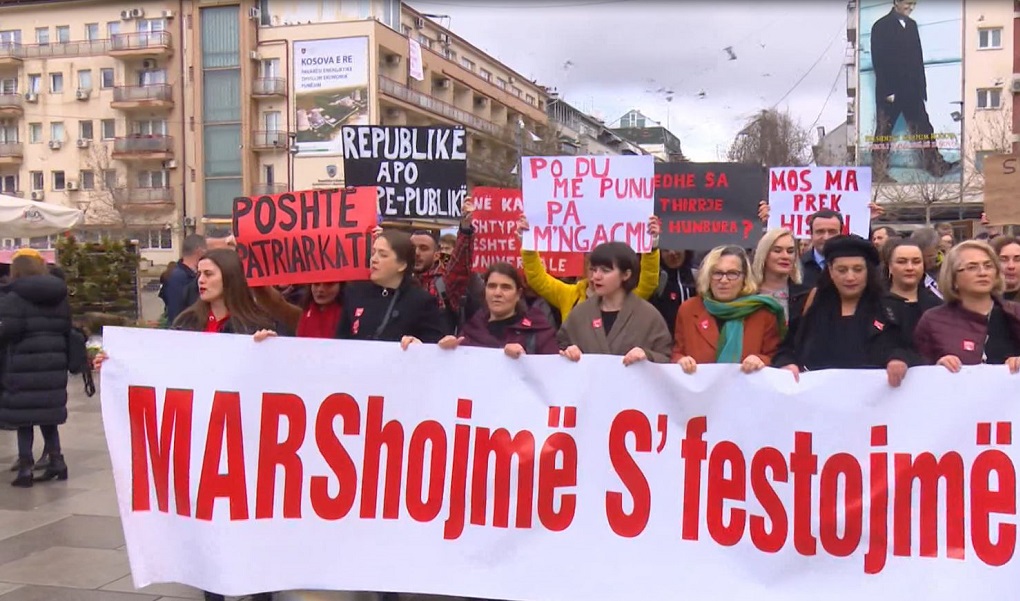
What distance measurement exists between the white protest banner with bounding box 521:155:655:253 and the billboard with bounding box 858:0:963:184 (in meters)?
42.1

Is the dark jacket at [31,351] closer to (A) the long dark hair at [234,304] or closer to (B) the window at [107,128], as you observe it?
(A) the long dark hair at [234,304]

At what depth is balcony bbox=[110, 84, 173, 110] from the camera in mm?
51156

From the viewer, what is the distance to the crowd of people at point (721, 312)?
3.89 meters

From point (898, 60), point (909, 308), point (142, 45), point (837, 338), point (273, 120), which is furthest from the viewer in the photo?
point (273, 120)

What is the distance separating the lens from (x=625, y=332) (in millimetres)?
4207

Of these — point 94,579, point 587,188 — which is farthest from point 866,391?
point 94,579

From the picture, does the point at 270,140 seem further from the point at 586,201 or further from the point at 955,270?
the point at 955,270

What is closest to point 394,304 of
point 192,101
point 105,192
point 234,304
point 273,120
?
point 234,304

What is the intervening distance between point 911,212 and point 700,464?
138 ft

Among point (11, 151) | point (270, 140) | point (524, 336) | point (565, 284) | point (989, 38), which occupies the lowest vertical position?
point (524, 336)

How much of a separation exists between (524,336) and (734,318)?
0.95 metres

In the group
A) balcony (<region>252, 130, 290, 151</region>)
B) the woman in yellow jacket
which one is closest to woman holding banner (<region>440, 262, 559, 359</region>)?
the woman in yellow jacket

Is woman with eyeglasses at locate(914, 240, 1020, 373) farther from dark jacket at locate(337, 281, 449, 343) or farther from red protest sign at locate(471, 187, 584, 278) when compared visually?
red protest sign at locate(471, 187, 584, 278)

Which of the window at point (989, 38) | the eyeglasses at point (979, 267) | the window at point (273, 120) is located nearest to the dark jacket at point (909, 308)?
the eyeglasses at point (979, 267)
